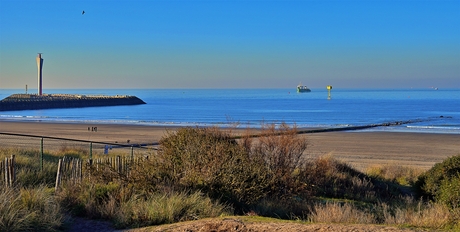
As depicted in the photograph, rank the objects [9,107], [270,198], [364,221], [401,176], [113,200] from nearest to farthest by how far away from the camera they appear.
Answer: [364,221], [113,200], [270,198], [401,176], [9,107]

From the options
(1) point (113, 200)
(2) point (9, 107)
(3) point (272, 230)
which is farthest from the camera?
(2) point (9, 107)

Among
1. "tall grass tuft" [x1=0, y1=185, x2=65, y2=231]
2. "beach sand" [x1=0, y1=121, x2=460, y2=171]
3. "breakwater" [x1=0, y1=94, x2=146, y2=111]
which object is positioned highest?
"breakwater" [x1=0, y1=94, x2=146, y2=111]

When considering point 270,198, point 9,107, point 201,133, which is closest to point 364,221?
point 270,198

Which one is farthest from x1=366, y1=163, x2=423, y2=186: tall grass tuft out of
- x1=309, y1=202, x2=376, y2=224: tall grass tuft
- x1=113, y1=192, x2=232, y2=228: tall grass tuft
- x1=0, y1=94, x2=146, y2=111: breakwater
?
x1=0, y1=94, x2=146, y2=111: breakwater

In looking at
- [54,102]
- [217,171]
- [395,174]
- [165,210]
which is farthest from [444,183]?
[54,102]

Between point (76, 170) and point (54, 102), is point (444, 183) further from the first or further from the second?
point (54, 102)

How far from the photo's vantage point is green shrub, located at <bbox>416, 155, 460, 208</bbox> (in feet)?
37.9

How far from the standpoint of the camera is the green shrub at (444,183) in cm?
1155

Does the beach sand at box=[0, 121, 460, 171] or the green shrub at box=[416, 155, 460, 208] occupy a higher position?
the green shrub at box=[416, 155, 460, 208]

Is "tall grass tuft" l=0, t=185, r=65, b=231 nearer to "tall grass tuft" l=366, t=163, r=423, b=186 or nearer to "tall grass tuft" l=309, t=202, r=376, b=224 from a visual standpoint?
"tall grass tuft" l=309, t=202, r=376, b=224

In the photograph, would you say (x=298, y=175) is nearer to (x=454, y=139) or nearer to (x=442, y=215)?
(x=442, y=215)

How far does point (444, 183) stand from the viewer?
41.1 feet

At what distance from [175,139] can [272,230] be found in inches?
218

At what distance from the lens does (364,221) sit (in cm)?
876
